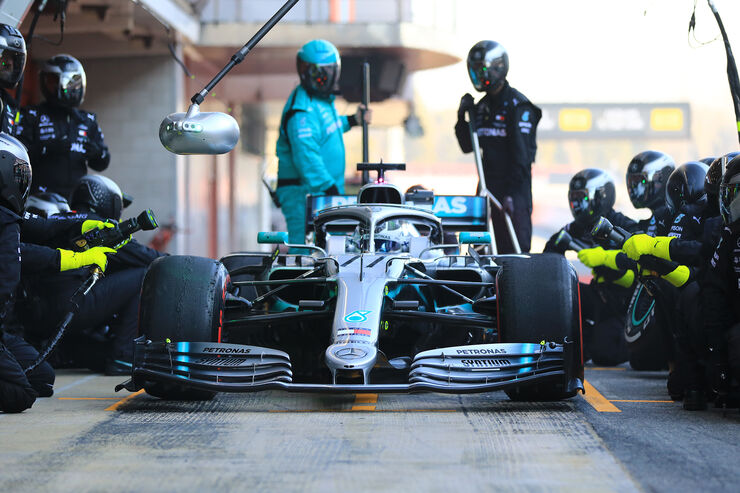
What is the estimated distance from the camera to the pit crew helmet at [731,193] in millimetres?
5949

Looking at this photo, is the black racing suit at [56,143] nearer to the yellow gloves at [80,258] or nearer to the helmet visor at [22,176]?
the yellow gloves at [80,258]

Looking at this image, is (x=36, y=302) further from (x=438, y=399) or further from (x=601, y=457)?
(x=601, y=457)

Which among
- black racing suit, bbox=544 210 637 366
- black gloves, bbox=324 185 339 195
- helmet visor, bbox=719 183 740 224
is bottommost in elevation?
black racing suit, bbox=544 210 637 366

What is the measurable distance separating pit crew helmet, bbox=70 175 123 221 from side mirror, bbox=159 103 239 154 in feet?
9.09

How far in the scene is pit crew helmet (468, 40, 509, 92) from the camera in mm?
10070

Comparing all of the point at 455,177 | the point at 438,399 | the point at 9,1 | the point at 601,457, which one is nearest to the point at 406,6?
the point at 9,1

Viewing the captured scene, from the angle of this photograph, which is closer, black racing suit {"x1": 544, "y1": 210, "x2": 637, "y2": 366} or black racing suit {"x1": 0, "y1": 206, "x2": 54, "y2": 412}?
black racing suit {"x1": 0, "y1": 206, "x2": 54, "y2": 412}

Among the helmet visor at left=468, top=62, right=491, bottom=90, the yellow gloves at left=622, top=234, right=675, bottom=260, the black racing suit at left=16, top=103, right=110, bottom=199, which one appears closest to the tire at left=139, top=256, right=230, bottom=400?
the yellow gloves at left=622, top=234, right=675, bottom=260

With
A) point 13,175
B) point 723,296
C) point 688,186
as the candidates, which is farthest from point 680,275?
point 13,175

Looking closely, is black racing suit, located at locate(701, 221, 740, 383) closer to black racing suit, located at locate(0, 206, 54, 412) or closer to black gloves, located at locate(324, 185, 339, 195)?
black racing suit, located at locate(0, 206, 54, 412)

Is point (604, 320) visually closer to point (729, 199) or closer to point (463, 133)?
point (463, 133)

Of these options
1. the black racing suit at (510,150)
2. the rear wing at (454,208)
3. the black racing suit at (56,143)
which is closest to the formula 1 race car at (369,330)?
the rear wing at (454,208)

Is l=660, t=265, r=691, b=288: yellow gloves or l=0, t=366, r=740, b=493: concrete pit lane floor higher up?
l=660, t=265, r=691, b=288: yellow gloves

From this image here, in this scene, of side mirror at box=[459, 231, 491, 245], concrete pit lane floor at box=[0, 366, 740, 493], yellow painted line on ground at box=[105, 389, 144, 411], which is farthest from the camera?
side mirror at box=[459, 231, 491, 245]
